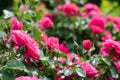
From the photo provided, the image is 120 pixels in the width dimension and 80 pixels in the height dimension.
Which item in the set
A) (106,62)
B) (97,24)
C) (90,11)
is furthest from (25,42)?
(90,11)

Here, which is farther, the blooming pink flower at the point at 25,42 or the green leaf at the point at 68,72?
the green leaf at the point at 68,72

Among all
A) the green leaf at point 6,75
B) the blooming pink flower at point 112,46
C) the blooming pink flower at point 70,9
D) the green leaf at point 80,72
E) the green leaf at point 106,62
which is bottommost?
the blooming pink flower at point 70,9

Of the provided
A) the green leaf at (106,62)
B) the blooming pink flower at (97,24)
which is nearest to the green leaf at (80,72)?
the green leaf at (106,62)

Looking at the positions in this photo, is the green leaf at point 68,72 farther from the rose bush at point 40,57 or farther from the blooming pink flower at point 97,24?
the blooming pink flower at point 97,24

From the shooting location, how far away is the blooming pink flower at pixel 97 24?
3029 mm

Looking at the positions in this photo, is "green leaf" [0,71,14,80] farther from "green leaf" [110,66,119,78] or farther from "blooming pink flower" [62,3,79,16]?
"blooming pink flower" [62,3,79,16]

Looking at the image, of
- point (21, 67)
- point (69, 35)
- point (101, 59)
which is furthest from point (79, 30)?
point (21, 67)

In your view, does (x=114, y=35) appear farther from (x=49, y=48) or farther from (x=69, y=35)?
(x=49, y=48)

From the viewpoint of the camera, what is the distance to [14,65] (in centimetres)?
146

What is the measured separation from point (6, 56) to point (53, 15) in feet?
6.06

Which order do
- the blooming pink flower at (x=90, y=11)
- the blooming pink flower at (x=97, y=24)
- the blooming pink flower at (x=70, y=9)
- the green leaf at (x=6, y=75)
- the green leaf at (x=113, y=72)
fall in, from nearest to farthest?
the green leaf at (x=6, y=75) → the green leaf at (x=113, y=72) → the blooming pink flower at (x=97, y=24) → the blooming pink flower at (x=70, y=9) → the blooming pink flower at (x=90, y=11)

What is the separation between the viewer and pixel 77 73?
1650 millimetres

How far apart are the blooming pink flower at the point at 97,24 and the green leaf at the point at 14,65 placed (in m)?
1.62

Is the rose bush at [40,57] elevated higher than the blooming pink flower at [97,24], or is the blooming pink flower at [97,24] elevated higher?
the rose bush at [40,57]
